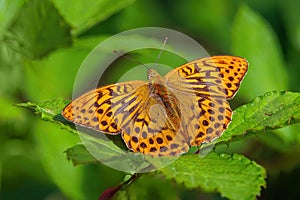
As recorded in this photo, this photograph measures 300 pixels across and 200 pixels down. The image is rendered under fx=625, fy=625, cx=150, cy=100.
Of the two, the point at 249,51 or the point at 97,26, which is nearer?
the point at 249,51

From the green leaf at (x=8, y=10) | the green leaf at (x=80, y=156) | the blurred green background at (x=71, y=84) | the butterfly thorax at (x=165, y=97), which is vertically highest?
the butterfly thorax at (x=165, y=97)

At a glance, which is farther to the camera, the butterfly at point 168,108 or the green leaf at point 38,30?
the green leaf at point 38,30

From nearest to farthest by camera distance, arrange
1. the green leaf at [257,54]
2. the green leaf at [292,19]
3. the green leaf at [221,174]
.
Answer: the green leaf at [221,174] → the green leaf at [257,54] → the green leaf at [292,19]

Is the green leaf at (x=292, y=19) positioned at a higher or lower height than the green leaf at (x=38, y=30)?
lower

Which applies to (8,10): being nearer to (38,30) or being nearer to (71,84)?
(38,30)

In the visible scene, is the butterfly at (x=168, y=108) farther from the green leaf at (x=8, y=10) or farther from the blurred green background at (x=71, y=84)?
the green leaf at (x=8, y=10)

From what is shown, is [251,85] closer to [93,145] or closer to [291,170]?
[291,170]

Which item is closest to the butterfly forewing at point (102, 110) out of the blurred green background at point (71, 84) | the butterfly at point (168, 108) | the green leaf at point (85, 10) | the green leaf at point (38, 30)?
the butterfly at point (168, 108)

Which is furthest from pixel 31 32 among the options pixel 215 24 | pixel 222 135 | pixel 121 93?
pixel 215 24
